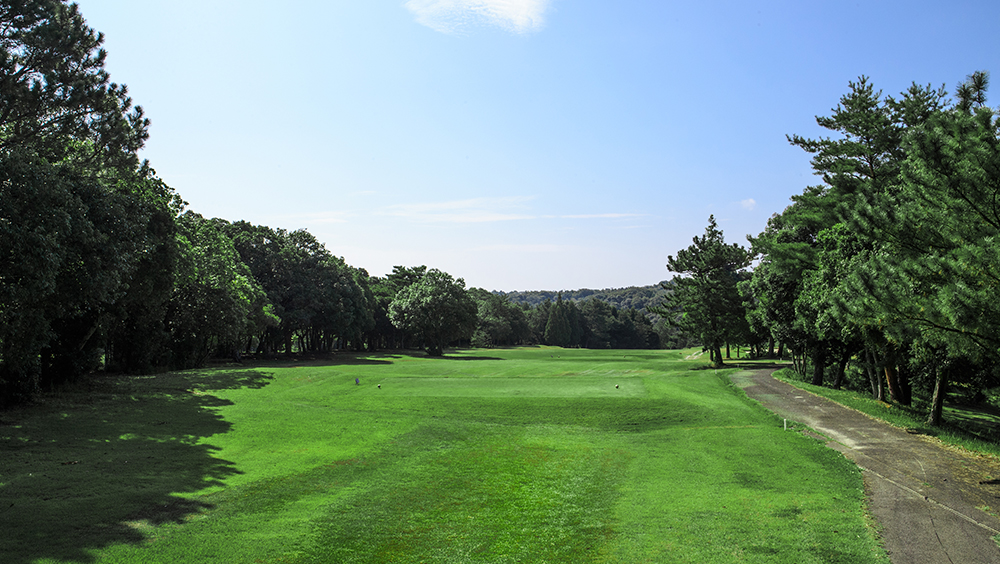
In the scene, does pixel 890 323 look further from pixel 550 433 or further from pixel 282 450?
pixel 282 450

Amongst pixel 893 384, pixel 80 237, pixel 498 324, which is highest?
pixel 80 237

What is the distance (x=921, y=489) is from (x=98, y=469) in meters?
17.0

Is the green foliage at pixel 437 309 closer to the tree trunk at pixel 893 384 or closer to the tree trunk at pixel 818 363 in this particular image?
the tree trunk at pixel 818 363

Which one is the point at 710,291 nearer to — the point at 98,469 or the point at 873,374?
the point at 873,374

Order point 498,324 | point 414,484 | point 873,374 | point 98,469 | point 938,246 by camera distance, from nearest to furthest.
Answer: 1. point 98,469
2. point 414,484
3. point 938,246
4. point 873,374
5. point 498,324

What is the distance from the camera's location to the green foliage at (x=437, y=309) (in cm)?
7062

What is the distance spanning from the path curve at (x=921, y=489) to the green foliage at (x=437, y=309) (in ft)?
174

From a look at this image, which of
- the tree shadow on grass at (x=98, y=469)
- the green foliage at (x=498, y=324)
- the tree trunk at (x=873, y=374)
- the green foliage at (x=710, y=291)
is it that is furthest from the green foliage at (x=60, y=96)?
the green foliage at (x=498, y=324)

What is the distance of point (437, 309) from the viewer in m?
70.5

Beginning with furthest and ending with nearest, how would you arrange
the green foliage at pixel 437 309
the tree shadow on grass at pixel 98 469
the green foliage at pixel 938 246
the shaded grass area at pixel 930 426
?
the green foliage at pixel 437 309 → the shaded grass area at pixel 930 426 → the green foliage at pixel 938 246 → the tree shadow on grass at pixel 98 469

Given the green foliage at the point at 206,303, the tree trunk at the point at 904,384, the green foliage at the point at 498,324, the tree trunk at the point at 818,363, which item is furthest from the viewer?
the green foliage at the point at 498,324

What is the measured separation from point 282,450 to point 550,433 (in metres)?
8.50

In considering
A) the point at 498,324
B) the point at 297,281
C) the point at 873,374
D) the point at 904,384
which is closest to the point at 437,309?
the point at 297,281

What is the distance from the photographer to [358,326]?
66.5m
